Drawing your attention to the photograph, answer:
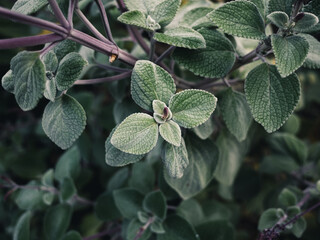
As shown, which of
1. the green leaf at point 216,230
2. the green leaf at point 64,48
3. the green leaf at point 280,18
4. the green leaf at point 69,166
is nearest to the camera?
the green leaf at point 280,18

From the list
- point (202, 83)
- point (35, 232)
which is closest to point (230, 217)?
point (202, 83)

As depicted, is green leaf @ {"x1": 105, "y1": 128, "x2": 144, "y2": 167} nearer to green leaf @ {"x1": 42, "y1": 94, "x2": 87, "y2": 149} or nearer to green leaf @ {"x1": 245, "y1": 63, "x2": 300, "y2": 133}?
green leaf @ {"x1": 42, "y1": 94, "x2": 87, "y2": 149}

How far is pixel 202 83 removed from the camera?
0.92m

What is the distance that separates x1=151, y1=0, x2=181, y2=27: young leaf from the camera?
70 cm

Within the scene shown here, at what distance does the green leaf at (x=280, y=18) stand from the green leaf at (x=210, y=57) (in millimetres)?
125

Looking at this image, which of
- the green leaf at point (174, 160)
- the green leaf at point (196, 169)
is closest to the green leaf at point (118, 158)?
the green leaf at point (174, 160)

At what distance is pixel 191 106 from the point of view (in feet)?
2.15

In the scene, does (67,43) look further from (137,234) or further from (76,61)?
(137,234)

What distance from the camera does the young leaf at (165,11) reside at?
2.28ft

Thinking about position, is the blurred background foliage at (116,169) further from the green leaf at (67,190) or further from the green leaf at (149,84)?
the green leaf at (149,84)

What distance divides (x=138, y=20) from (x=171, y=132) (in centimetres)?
22

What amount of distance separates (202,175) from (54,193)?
482 millimetres

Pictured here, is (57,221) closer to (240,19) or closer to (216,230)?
(216,230)

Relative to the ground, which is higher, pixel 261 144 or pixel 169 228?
pixel 169 228
